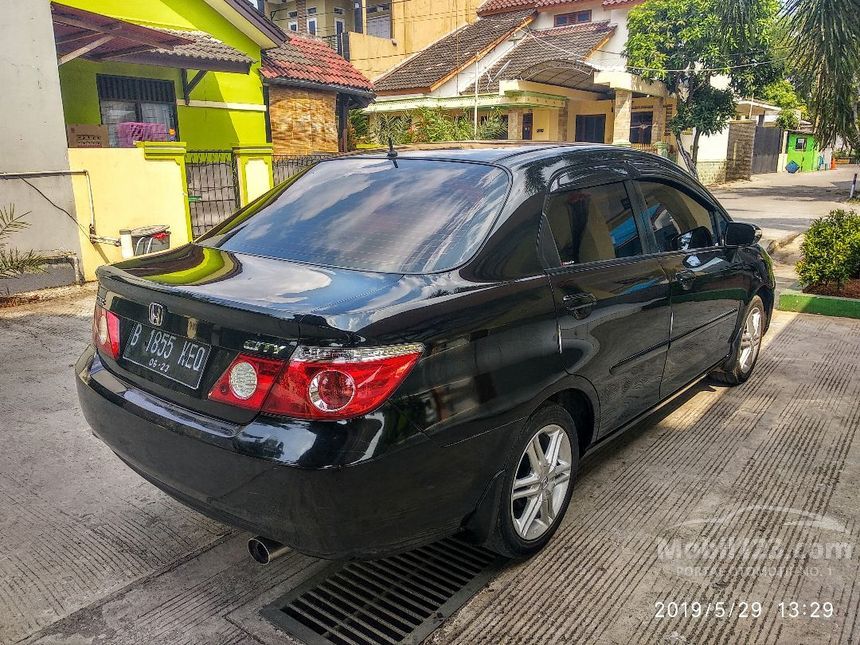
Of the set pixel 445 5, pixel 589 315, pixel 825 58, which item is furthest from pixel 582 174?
pixel 445 5

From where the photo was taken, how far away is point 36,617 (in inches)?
102

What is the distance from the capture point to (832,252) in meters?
6.95

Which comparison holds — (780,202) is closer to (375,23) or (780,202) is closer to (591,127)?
(591,127)

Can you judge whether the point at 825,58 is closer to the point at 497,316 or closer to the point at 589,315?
the point at 589,315

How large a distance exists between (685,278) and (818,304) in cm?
413

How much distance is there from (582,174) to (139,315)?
2047 millimetres

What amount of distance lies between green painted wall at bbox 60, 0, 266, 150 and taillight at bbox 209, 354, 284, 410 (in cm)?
1059

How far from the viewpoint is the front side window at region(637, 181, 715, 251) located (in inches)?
146

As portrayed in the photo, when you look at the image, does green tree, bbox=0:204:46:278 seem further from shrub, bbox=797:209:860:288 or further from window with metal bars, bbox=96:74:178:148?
shrub, bbox=797:209:860:288

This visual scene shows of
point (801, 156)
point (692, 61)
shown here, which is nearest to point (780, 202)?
point (692, 61)

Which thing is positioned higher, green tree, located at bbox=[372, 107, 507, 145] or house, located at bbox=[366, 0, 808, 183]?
house, located at bbox=[366, 0, 808, 183]

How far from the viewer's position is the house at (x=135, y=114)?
8.11 metres

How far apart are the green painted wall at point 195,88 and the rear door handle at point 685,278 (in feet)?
34.4

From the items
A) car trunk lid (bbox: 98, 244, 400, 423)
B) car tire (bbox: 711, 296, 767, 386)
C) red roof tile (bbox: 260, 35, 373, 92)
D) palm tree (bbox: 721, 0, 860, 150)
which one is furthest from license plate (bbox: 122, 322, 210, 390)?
red roof tile (bbox: 260, 35, 373, 92)
